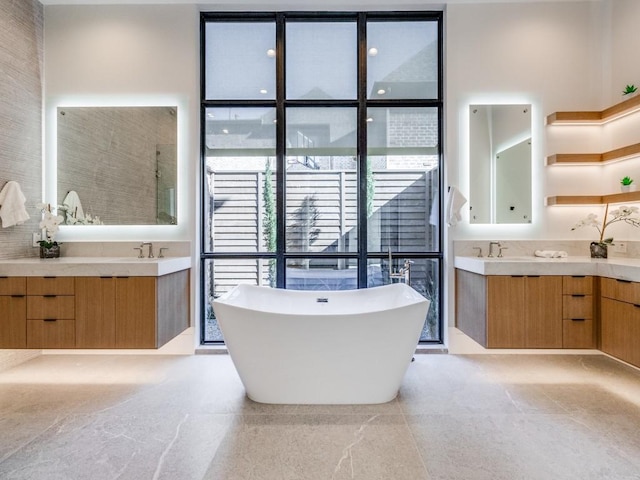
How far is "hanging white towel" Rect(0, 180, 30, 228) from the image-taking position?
2.95m

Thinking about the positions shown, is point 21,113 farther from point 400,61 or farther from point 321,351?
point 400,61

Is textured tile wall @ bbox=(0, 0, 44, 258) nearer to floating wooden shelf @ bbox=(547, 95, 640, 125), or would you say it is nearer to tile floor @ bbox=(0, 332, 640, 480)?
tile floor @ bbox=(0, 332, 640, 480)

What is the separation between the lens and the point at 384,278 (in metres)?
3.63

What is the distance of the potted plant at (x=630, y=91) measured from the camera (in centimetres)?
311

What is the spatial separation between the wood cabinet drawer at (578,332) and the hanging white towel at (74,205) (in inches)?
170

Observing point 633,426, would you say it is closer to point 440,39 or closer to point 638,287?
point 638,287

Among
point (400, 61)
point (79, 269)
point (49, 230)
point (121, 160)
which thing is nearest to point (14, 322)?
point (79, 269)

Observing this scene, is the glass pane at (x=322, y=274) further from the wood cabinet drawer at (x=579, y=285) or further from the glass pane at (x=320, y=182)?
the wood cabinet drawer at (x=579, y=285)

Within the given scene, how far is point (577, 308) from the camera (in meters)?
2.79

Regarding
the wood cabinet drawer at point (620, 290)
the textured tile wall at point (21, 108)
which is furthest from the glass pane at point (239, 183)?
the wood cabinet drawer at point (620, 290)

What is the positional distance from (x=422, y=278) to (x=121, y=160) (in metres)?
3.15

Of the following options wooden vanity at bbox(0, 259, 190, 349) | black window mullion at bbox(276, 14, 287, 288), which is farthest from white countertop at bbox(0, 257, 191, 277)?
black window mullion at bbox(276, 14, 287, 288)

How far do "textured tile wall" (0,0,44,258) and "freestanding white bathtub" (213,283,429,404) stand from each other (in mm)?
2146

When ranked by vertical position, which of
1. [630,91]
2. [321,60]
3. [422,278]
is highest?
[321,60]
